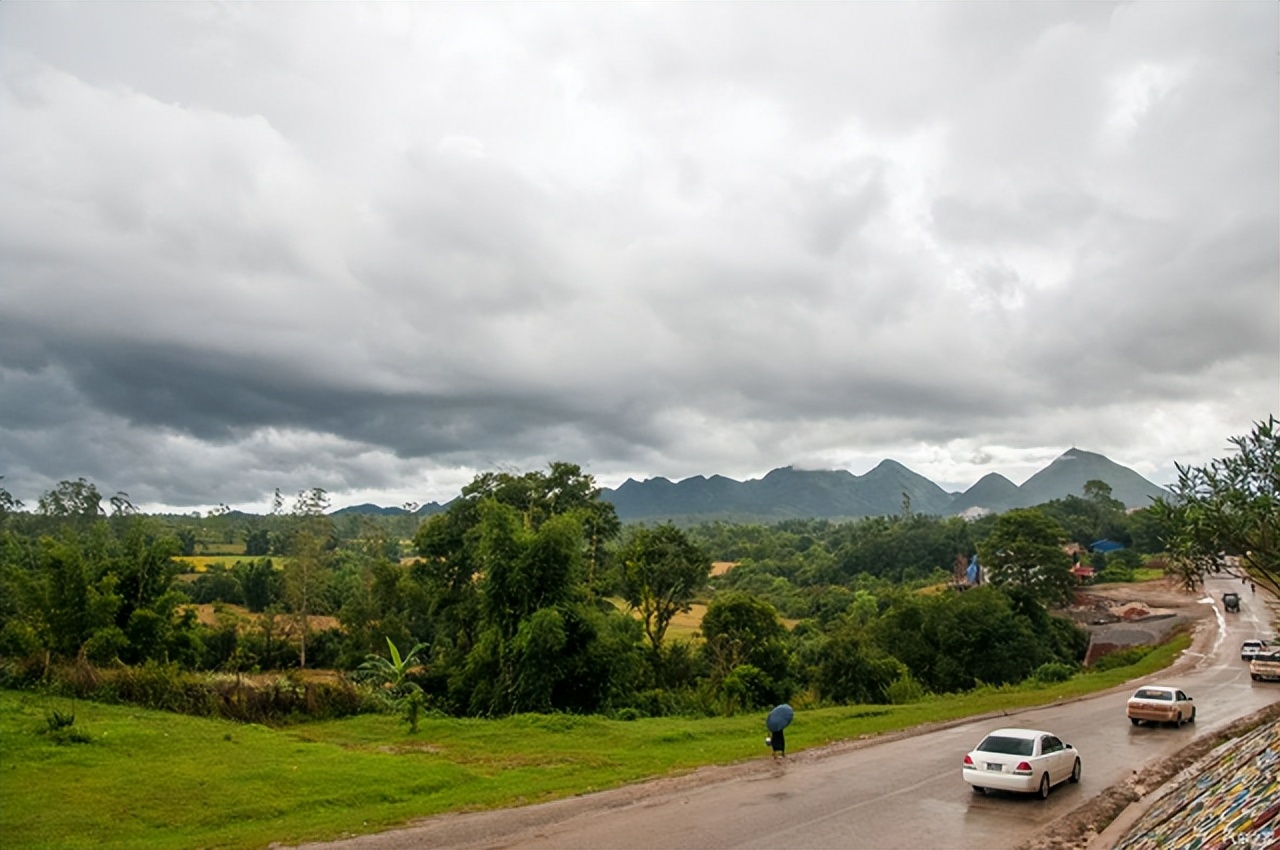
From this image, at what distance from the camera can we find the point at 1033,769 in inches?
621

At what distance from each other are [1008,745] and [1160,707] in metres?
11.7

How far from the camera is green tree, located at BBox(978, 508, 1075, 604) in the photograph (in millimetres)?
58438

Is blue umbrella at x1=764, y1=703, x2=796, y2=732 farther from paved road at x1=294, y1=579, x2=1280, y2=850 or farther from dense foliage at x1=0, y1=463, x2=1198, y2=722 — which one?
dense foliage at x1=0, y1=463, x2=1198, y2=722

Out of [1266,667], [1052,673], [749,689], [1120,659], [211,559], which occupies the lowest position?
[1120,659]

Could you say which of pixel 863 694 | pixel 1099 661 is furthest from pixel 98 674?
pixel 1099 661

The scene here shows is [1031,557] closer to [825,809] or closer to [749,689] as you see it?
[749,689]

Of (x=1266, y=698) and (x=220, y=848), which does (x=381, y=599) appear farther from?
(x=1266, y=698)

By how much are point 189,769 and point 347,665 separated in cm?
3444

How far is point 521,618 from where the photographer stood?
33.8 m

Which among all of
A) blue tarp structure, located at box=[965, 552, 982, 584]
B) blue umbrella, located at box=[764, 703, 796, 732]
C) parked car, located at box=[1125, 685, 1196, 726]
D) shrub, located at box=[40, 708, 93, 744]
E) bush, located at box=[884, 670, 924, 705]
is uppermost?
blue tarp structure, located at box=[965, 552, 982, 584]

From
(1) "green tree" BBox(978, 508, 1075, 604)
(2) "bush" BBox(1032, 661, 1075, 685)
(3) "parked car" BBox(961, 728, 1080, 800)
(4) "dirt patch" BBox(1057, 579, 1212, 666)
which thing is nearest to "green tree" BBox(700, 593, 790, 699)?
(2) "bush" BBox(1032, 661, 1075, 685)

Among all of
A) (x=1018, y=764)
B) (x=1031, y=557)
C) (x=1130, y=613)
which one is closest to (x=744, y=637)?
(x=1018, y=764)

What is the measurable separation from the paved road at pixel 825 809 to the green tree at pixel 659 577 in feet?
70.5

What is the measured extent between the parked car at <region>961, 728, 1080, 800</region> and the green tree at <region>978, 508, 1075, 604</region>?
4470 cm
